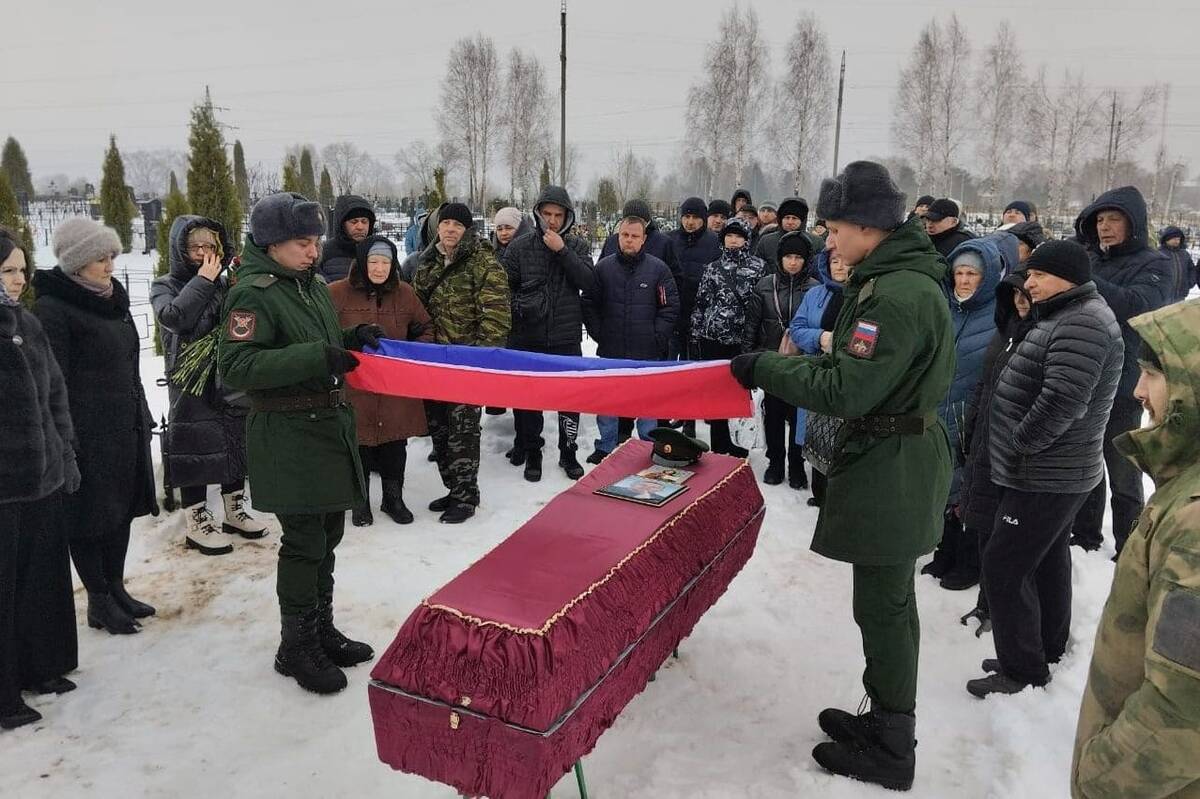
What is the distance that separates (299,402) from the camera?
10.6 feet

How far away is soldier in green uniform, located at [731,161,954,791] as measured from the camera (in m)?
2.59

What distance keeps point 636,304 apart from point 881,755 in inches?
158

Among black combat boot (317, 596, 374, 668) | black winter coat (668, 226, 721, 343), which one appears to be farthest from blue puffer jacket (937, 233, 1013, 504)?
black combat boot (317, 596, 374, 668)

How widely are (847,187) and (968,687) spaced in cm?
231

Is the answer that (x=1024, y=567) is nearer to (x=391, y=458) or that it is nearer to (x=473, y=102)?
(x=391, y=458)

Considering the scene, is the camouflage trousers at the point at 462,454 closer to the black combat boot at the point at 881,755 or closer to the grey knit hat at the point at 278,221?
the grey knit hat at the point at 278,221

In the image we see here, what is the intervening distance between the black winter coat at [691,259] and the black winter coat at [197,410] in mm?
4111

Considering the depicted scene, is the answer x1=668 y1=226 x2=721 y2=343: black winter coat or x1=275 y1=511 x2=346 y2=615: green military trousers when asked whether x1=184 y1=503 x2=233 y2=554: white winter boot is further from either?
x1=668 y1=226 x2=721 y2=343: black winter coat

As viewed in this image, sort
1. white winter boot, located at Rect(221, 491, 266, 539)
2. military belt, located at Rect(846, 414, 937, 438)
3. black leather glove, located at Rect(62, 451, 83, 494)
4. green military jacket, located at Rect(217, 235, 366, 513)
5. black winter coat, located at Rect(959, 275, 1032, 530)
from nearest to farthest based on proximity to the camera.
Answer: military belt, located at Rect(846, 414, 937, 438)
green military jacket, located at Rect(217, 235, 366, 513)
black leather glove, located at Rect(62, 451, 83, 494)
black winter coat, located at Rect(959, 275, 1032, 530)
white winter boot, located at Rect(221, 491, 266, 539)

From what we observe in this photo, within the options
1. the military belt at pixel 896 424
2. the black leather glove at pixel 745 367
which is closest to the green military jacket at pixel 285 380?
the black leather glove at pixel 745 367

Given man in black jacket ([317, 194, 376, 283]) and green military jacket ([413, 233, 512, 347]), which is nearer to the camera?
green military jacket ([413, 233, 512, 347])

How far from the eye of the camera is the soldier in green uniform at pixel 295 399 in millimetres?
3102

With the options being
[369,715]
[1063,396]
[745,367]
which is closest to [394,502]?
[369,715]

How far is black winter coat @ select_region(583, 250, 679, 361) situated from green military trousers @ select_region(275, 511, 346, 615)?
3301 mm
